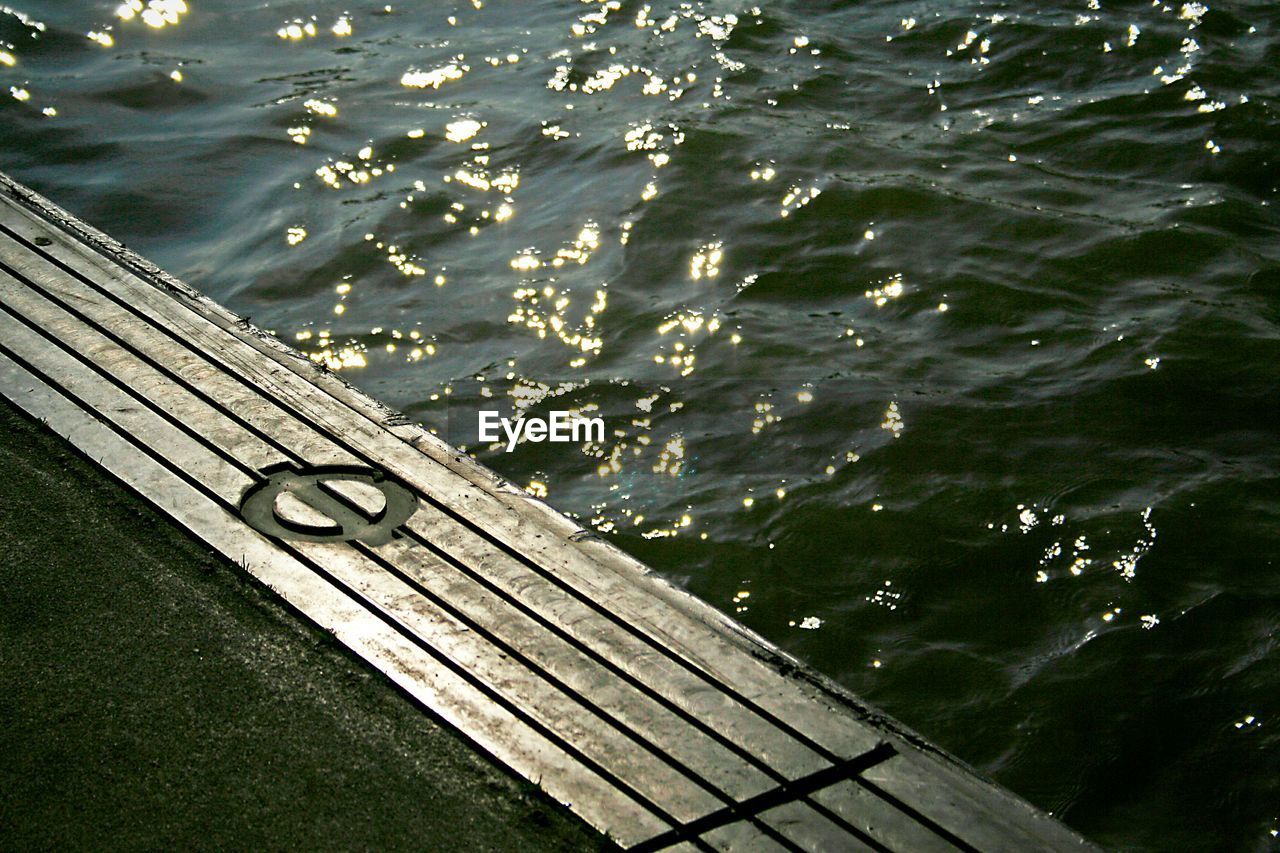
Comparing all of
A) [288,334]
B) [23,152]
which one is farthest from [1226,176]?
[23,152]

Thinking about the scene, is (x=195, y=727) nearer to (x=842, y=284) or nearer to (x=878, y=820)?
(x=878, y=820)

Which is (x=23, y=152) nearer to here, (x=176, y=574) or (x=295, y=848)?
(x=176, y=574)

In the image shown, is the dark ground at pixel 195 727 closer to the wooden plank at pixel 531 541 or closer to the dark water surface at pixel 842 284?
the wooden plank at pixel 531 541

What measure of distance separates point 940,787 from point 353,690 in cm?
127

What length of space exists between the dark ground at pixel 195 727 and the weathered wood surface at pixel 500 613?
84 mm

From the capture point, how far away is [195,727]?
2.65 m

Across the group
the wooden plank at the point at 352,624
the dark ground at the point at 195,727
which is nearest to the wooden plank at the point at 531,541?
the wooden plank at the point at 352,624

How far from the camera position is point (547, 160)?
6.67 m

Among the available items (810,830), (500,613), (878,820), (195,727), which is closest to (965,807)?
(878,820)

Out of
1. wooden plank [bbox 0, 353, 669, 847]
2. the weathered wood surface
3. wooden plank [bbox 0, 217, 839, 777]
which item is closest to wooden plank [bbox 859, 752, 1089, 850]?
the weathered wood surface

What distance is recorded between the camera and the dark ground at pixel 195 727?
8.07ft

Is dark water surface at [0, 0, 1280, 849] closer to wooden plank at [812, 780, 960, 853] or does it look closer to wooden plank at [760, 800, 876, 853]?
wooden plank at [812, 780, 960, 853]

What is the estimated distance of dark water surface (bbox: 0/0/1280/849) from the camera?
150 inches

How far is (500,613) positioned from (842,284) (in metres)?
3.00
